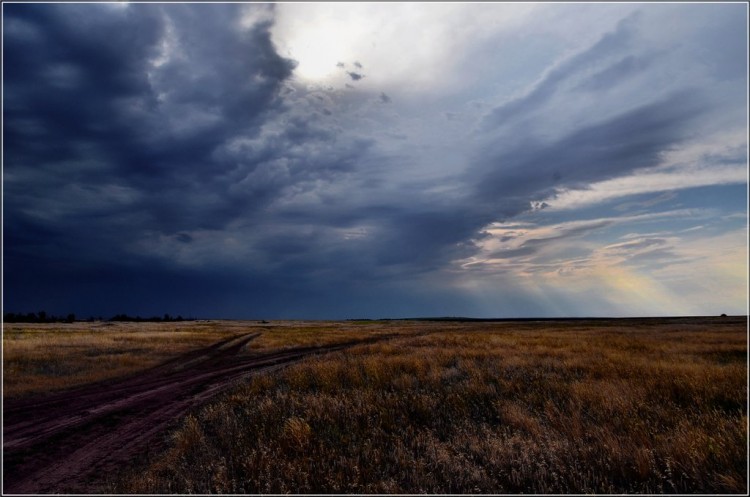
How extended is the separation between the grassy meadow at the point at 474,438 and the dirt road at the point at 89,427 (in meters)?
0.96

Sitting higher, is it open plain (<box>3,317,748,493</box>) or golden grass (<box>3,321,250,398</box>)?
open plain (<box>3,317,748,493</box>)

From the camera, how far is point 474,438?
752cm

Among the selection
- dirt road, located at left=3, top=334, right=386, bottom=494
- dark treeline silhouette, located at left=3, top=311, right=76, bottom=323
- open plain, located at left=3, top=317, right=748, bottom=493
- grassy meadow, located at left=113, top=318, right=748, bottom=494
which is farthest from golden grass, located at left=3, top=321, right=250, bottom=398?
dark treeline silhouette, located at left=3, top=311, right=76, bottom=323

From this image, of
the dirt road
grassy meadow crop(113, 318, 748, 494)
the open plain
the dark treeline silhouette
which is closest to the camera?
grassy meadow crop(113, 318, 748, 494)

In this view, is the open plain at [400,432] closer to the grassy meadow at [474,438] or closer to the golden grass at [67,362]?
the grassy meadow at [474,438]

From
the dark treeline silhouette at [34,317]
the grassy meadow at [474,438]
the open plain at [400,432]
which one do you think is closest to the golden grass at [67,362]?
the open plain at [400,432]

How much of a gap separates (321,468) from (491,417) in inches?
176

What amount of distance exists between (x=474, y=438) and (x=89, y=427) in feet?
34.3

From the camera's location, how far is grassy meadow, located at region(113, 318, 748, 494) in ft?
19.4

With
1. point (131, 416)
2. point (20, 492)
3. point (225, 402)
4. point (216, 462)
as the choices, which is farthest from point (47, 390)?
point (216, 462)

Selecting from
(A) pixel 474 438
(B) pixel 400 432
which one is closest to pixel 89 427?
(B) pixel 400 432

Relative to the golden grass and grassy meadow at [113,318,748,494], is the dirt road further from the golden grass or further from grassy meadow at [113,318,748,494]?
the golden grass

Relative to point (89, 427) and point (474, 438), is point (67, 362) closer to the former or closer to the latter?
point (89, 427)

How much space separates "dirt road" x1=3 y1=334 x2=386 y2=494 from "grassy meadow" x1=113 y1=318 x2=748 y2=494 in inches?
37.9
